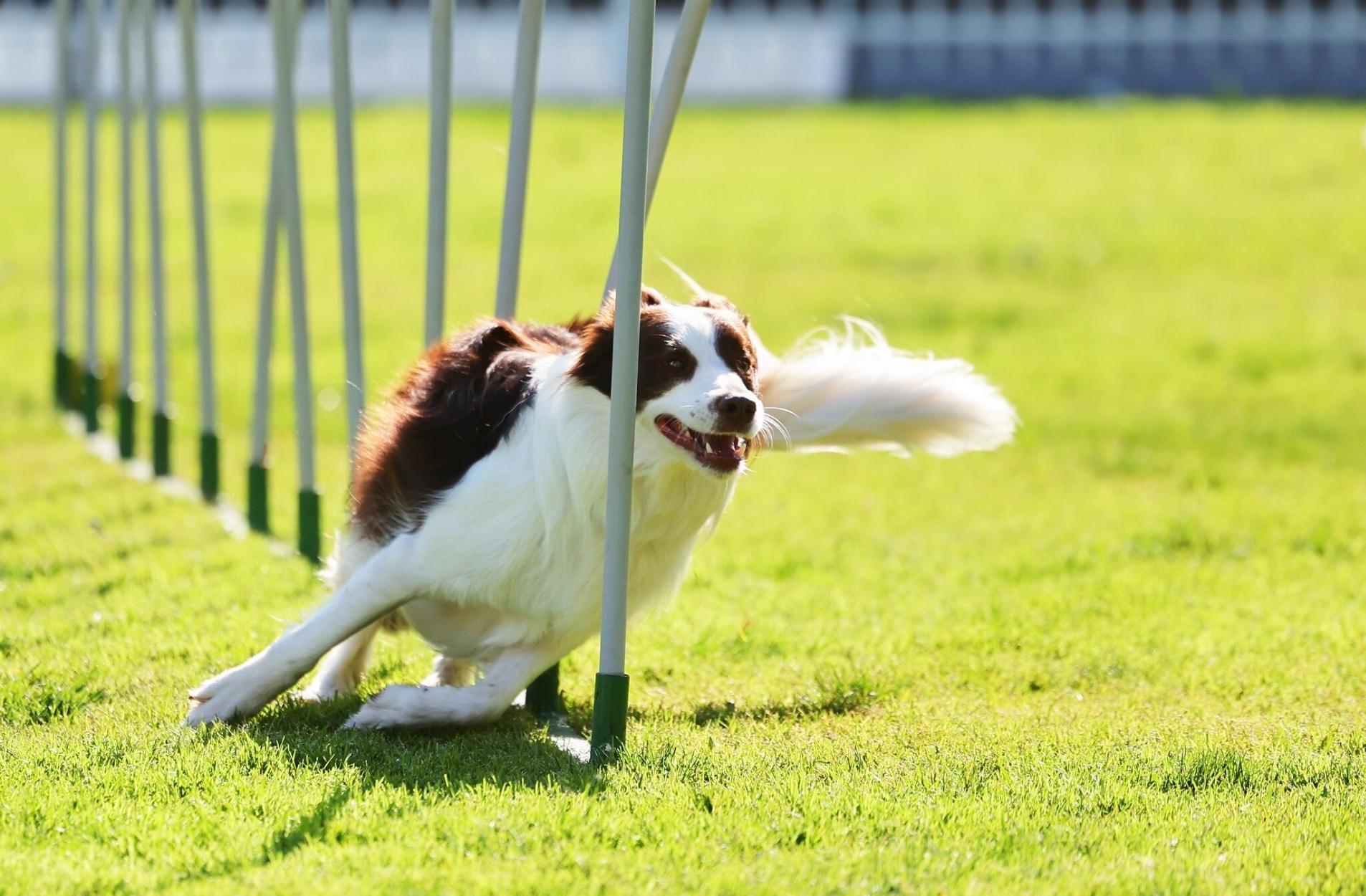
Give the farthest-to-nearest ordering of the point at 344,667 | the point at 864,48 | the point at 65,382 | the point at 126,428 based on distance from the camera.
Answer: the point at 864,48 → the point at 65,382 → the point at 126,428 → the point at 344,667

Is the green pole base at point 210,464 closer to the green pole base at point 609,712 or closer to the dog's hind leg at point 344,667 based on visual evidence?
the dog's hind leg at point 344,667

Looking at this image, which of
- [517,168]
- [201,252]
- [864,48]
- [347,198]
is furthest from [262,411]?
[864,48]

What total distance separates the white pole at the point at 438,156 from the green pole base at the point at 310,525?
140 centimetres

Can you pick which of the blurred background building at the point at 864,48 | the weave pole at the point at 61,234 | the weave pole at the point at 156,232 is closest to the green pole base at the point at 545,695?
the weave pole at the point at 156,232

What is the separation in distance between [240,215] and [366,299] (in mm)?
3591

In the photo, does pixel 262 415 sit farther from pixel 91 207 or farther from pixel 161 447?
pixel 91 207

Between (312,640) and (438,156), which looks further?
(438,156)

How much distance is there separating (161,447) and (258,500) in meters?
1.42

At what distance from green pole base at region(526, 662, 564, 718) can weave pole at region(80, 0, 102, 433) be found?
556cm

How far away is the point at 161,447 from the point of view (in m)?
8.62

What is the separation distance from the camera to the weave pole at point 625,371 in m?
4.11

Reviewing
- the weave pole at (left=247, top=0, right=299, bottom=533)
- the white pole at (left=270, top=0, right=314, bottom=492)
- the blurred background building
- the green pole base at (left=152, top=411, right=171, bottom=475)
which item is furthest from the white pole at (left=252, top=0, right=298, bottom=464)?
the blurred background building

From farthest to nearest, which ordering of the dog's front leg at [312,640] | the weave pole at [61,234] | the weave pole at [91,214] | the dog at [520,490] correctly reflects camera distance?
the weave pole at [61,234] → the weave pole at [91,214] → the dog's front leg at [312,640] → the dog at [520,490]

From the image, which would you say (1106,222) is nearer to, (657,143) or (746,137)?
(746,137)
